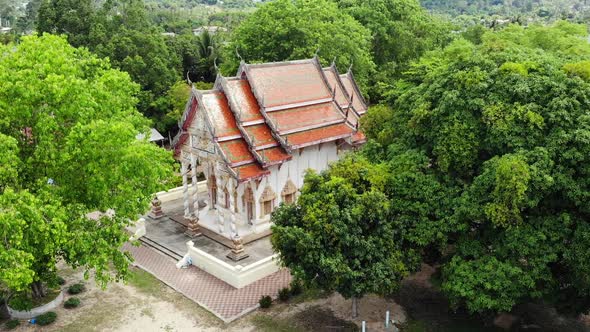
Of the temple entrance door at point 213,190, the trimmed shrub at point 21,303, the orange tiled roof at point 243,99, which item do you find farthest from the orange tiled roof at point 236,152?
the trimmed shrub at point 21,303

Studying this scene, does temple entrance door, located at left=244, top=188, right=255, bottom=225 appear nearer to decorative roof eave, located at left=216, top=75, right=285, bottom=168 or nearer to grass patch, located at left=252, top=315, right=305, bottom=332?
decorative roof eave, located at left=216, top=75, right=285, bottom=168

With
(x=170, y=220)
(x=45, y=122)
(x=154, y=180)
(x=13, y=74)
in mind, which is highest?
(x=13, y=74)

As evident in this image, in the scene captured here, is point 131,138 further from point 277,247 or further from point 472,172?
point 472,172

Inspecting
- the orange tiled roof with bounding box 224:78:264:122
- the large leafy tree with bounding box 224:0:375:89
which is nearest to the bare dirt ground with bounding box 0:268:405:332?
the orange tiled roof with bounding box 224:78:264:122

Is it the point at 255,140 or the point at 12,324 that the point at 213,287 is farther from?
the point at 12,324

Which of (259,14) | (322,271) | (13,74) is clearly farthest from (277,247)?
(259,14)

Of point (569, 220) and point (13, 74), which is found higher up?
point (13, 74)
